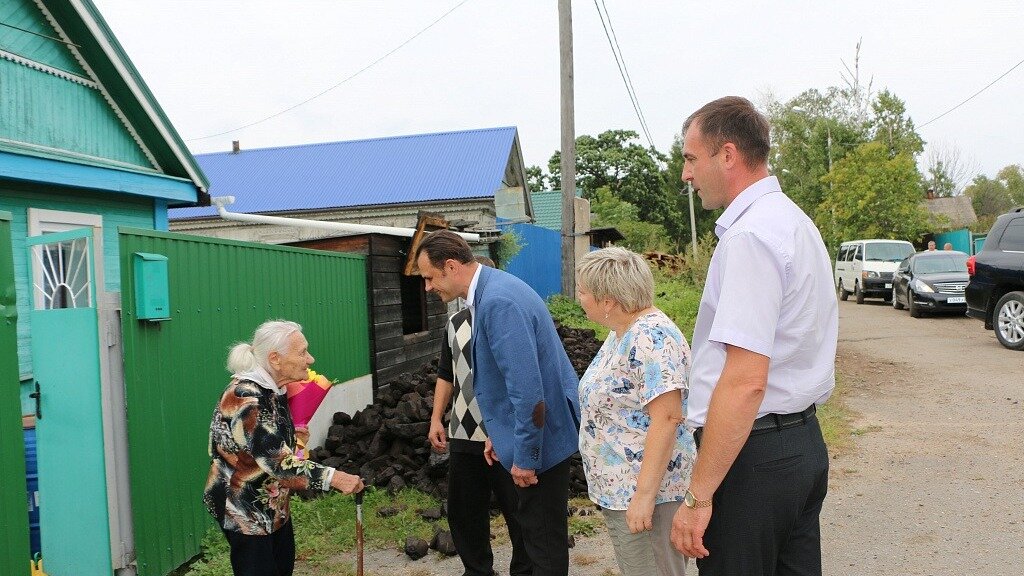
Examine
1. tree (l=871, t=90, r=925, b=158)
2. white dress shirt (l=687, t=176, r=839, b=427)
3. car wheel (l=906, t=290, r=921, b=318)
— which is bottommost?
car wheel (l=906, t=290, r=921, b=318)

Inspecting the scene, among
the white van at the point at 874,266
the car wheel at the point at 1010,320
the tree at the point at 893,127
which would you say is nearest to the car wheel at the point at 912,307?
the white van at the point at 874,266

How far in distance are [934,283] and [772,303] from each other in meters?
17.5

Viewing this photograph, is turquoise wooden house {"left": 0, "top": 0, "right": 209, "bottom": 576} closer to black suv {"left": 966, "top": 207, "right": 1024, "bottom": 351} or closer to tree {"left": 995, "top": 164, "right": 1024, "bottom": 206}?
black suv {"left": 966, "top": 207, "right": 1024, "bottom": 351}

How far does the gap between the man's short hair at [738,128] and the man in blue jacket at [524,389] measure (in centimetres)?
146

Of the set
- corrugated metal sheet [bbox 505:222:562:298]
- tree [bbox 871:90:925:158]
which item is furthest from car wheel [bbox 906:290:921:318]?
tree [bbox 871:90:925:158]

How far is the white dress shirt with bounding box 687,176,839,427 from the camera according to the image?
6.73ft

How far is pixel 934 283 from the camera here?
17.2m

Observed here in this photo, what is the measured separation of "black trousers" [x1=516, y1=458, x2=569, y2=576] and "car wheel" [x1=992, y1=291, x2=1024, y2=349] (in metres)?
10.8

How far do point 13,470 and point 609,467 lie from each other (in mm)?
2577

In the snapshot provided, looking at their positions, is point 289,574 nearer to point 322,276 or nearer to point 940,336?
point 322,276

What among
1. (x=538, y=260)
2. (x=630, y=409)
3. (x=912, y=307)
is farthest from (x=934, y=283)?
(x=630, y=409)

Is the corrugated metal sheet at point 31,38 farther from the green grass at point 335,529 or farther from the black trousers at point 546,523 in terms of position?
the black trousers at point 546,523

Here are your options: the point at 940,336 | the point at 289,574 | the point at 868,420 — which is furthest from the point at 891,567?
the point at 940,336

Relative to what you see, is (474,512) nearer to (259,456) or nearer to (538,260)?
(259,456)
